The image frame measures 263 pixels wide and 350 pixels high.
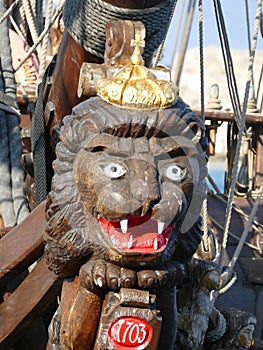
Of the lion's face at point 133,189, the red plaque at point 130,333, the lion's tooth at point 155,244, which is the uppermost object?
the lion's face at point 133,189

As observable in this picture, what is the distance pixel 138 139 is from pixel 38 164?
90cm

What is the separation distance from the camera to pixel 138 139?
54.2 inches

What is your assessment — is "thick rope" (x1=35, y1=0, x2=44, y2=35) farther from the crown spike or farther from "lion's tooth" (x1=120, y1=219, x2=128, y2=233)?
"lion's tooth" (x1=120, y1=219, x2=128, y2=233)

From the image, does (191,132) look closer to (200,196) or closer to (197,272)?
(200,196)

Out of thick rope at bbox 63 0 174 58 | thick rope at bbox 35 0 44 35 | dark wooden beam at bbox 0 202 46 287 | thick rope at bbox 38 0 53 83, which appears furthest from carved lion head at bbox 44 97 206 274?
thick rope at bbox 35 0 44 35

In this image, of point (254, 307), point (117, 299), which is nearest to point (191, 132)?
point (117, 299)

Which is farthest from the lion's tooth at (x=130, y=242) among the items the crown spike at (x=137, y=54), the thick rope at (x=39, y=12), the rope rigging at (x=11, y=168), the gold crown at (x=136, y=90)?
the thick rope at (x=39, y=12)

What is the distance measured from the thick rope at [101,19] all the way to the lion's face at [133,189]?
55cm

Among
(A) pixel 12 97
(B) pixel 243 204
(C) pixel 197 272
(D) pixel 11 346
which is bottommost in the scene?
(B) pixel 243 204

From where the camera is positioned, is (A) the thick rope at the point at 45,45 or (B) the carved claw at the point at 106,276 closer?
(B) the carved claw at the point at 106,276

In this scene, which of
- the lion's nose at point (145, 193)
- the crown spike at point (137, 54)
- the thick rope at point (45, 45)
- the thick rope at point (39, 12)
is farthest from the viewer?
the thick rope at point (39, 12)

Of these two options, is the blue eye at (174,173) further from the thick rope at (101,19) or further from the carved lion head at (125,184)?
the thick rope at (101,19)

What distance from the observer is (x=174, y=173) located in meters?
1.37

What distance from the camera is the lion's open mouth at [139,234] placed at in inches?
52.9
